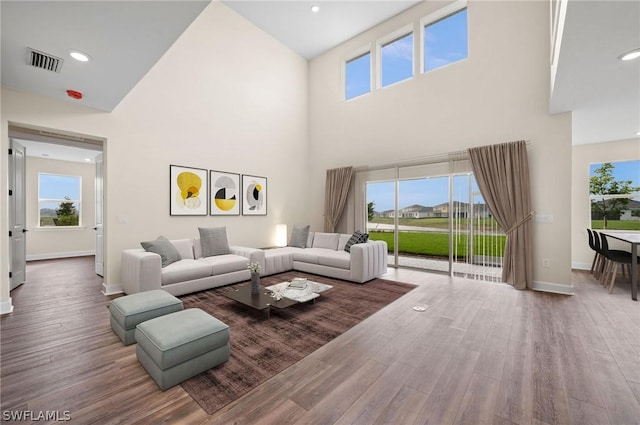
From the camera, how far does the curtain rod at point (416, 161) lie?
5262 millimetres

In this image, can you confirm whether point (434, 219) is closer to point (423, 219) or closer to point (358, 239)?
point (423, 219)

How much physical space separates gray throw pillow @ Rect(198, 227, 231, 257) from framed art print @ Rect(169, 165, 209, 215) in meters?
0.57

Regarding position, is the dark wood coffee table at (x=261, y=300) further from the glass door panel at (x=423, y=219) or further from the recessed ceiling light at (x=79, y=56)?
the glass door panel at (x=423, y=219)

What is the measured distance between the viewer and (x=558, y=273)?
4.30m

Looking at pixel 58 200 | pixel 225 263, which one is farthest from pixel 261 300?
pixel 58 200

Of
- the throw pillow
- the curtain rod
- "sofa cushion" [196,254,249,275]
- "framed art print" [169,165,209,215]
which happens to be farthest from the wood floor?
the curtain rod

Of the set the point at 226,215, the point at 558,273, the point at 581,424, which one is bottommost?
the point at 581,424

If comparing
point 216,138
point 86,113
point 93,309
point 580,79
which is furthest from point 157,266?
point 580,79

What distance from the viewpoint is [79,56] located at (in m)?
2.61

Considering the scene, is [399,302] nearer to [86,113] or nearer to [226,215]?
[226,215]

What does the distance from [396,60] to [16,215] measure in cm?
795

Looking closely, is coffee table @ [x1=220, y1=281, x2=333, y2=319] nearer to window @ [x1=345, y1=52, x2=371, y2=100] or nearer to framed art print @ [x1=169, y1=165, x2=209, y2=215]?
framed art print @ [x1=169, y1=165, x2=209, y2=215]

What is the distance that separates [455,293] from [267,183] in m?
4.70

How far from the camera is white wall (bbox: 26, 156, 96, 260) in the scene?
725 centimetres
